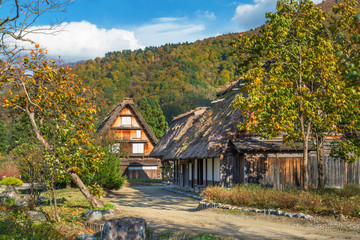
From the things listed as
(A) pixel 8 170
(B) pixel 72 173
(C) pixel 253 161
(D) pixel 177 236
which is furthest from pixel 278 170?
(A) pixel 8 170

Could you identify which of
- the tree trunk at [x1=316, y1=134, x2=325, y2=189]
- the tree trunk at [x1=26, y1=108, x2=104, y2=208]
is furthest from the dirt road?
the tree trunk at [x1=316, y1=134, x2=325, y2=189]

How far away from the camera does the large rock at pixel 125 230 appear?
1083cm

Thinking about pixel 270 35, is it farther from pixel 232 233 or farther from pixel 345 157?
pixel 232 233

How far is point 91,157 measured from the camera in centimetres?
1562

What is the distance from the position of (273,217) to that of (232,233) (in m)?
3.40

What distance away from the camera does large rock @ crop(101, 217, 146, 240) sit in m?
10.8

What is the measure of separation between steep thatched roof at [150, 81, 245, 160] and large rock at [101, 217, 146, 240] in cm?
944

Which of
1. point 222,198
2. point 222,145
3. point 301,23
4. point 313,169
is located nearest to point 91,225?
point 222,198

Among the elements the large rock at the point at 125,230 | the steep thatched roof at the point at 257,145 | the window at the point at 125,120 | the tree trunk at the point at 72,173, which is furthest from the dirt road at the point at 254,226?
the window at the point at 125,120

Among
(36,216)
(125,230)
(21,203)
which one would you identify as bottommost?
(21,203)

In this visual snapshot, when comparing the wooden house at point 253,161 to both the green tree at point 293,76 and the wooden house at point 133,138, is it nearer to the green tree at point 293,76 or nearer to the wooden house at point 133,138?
the green tree at point 293,76

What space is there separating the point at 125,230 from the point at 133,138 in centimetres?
3794

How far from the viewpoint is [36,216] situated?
48.9 ft

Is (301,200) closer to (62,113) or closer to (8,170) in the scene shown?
(62,113)
